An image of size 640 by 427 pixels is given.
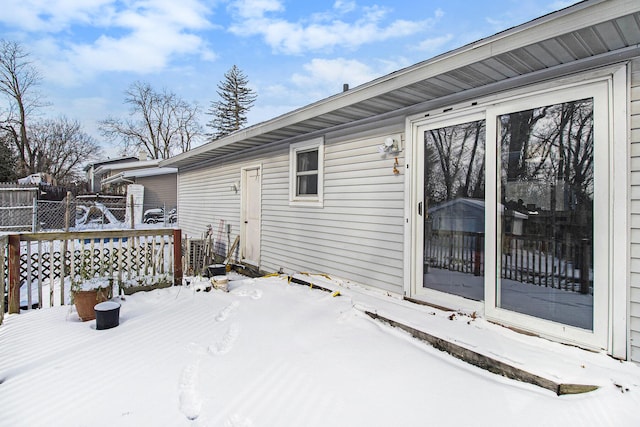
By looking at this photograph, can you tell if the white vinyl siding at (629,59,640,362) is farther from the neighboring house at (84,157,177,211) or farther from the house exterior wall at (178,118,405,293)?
the neighboring house at (84,157,177,211)

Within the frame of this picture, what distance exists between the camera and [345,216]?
190 inches

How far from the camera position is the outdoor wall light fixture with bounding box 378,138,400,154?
4.07 m

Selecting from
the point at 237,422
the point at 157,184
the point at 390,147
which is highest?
the point at 157,184

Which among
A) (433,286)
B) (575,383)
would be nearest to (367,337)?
(433,286)

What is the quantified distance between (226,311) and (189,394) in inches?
64.9

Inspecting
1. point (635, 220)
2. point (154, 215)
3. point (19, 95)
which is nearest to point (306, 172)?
point (635, 220)

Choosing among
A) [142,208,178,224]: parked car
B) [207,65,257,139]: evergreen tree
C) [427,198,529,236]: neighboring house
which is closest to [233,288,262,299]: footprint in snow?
[427,198,529,236]: neighboring house

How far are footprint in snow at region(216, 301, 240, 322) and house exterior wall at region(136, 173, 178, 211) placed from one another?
1283 cm

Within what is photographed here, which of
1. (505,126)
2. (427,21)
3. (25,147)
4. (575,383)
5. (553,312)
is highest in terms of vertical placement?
(427,21)

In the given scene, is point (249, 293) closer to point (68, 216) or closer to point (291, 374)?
point (291, 374)

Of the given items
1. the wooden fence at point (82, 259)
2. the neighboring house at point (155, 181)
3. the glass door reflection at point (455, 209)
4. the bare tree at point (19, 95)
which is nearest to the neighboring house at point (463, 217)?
the glass door reflection at point (455, 209)

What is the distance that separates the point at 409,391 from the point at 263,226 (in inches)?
192

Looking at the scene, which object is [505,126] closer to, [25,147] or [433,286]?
[433,286]

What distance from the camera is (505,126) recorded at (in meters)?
3.09
